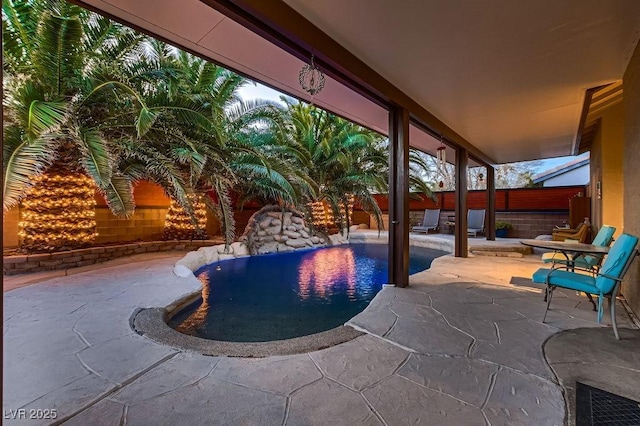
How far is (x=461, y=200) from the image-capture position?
701cm

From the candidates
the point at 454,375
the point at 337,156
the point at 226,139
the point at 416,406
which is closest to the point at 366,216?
the point at 337,156

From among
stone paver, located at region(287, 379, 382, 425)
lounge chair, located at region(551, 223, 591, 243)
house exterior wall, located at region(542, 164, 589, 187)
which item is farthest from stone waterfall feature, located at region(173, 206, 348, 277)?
house exterior wall, located at region(542, 164, 589, 187)

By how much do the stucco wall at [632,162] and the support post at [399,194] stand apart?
240 cm

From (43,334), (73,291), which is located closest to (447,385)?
(43,334)

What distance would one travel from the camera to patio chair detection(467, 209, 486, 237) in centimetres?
1120

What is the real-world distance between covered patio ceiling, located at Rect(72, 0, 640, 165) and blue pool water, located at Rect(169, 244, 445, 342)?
2.93 metres

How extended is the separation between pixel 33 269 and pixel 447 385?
6526mm

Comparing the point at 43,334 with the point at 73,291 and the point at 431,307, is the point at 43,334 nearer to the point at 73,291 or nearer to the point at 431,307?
the point at 73,291

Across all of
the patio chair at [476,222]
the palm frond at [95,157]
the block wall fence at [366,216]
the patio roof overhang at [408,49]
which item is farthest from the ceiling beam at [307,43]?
the patio chair at [476,222]

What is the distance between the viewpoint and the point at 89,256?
19.6ft

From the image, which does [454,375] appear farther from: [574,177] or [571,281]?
[574,177]

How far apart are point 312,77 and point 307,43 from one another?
0.40 metres

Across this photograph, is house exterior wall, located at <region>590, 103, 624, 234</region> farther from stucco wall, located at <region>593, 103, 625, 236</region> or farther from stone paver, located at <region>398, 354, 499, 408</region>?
stone paver, located at <region>398, 354, 499, 408</region>

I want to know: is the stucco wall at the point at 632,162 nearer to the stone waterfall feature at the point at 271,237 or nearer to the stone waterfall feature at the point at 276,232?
the stone waterfall feature at the point at 271,237
